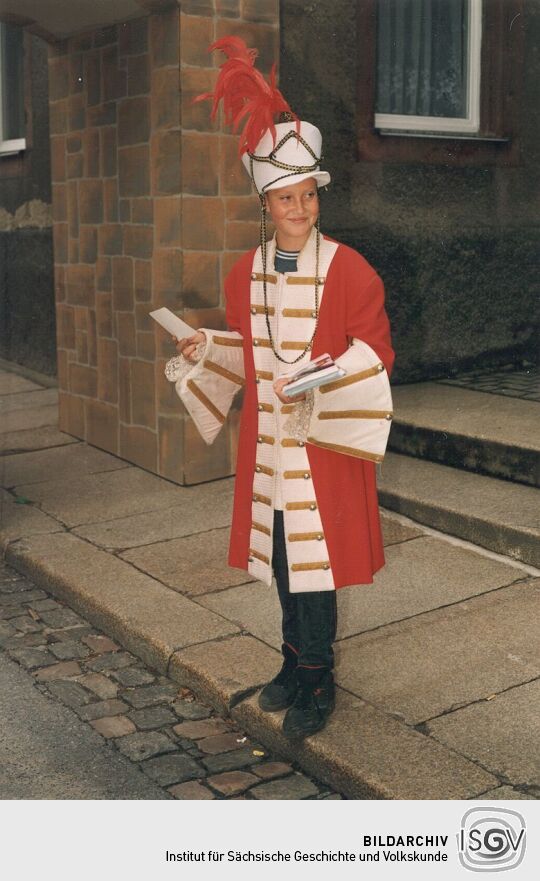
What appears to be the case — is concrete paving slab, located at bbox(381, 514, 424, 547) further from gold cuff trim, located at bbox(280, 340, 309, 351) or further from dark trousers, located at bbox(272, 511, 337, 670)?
gold cuff trim, located at bbox(280, 340, 309, 351)

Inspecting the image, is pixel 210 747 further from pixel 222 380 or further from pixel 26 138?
pixel 26 138

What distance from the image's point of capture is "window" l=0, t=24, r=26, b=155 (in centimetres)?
1035

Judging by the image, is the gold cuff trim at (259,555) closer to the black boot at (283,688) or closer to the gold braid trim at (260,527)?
the gold braid trim at (260,527)

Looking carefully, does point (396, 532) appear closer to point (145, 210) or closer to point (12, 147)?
point (145, 210)

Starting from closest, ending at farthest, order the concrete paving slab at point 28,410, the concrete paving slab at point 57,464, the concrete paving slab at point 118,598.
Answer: the concrete paving slab at point 118,598, the concrete paving slab at point 57,464, the concrete paving slab at point 28,410

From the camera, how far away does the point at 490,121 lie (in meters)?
8.19

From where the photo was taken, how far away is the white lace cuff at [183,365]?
384cm

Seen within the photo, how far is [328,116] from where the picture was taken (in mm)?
7461

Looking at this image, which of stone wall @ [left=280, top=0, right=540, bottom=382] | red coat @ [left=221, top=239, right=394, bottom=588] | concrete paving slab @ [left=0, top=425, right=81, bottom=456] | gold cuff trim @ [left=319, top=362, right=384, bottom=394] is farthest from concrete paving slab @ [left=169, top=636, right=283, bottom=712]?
stone wall @ [left=280, top=0, right=540, bottom=382]

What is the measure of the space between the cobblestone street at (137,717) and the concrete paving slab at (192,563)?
1.43ft

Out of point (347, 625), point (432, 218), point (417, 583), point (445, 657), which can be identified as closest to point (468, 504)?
point (417, 583)

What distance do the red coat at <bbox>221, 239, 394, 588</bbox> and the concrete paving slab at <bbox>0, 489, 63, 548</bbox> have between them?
2.37 metres

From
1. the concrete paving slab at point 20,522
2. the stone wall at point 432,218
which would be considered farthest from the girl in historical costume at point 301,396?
the stone wall at point 432,218
